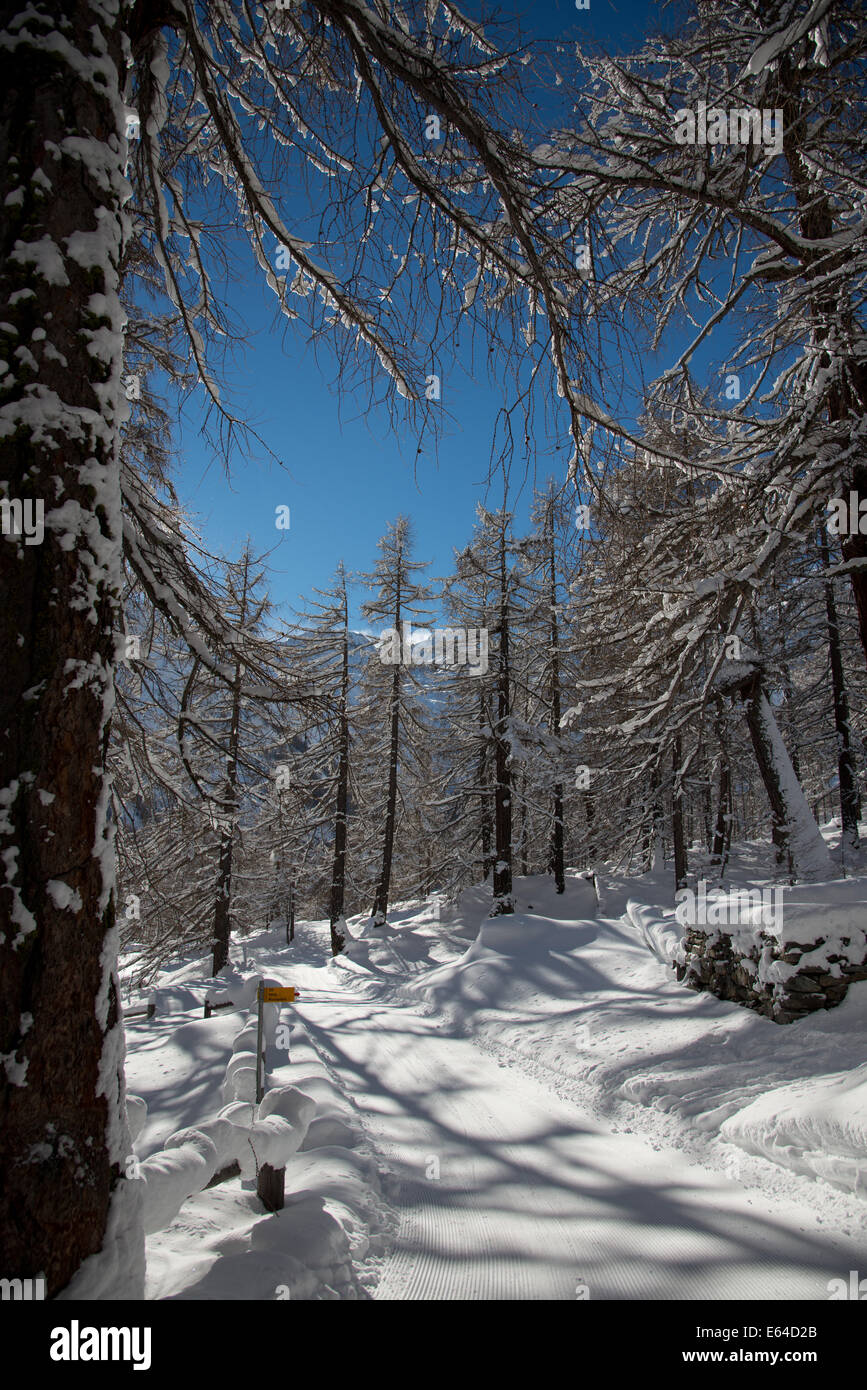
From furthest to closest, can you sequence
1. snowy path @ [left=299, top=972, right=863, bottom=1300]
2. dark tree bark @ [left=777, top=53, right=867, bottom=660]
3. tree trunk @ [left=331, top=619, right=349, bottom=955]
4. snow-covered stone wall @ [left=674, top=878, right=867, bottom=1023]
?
tree trunk @ [left=331, top=619, right=349, bottom=955]
snow-covered stone wall @ [left=674, top=878, right=867, bottom=1023]
dark tree bark @ [left=777, top=53, right=867, bottom=660]
snowy path @ [left=299, top=972, right=863, bottom=1300]

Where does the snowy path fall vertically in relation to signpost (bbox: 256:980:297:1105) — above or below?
below

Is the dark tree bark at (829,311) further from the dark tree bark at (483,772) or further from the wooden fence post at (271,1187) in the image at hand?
the dark tree bark at (483,772)

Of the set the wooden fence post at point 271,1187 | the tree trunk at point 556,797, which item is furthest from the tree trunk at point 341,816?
the wooden fence post at point 271,1187

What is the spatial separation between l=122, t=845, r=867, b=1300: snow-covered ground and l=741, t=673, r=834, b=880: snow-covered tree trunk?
2.81m

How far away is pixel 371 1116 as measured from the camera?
5.98 meters

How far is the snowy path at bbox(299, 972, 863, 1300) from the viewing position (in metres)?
3.17

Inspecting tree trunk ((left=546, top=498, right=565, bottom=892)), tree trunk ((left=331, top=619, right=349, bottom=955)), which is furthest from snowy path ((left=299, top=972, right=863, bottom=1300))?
tree trunk ((left=331, top=619, right=349, bottom=955))

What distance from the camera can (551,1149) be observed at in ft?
16.8

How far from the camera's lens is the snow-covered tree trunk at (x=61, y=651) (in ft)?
4.83

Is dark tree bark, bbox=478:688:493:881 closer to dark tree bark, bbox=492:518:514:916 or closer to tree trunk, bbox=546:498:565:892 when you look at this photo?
dark tree bark, bbox=492:518:514:916

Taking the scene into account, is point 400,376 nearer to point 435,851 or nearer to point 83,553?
point 83,553

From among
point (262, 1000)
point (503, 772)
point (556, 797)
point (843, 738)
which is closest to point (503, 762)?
point (503, 772)

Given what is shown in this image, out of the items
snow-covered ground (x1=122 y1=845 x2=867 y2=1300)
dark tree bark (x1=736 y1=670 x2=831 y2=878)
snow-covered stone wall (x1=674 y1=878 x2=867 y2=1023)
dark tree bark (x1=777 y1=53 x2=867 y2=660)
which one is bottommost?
snow-covered ground (x1=122 y1=845 x2=867 y2=1300)

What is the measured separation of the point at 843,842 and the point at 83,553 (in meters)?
19.1
